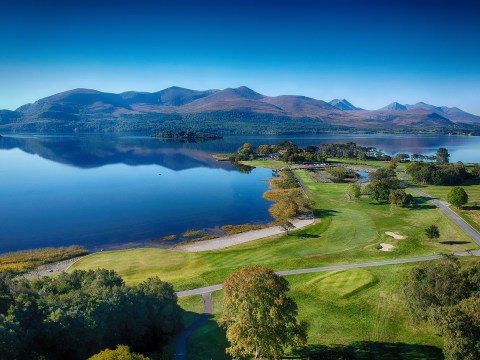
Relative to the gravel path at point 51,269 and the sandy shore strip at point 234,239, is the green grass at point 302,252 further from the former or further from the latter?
the sandy shore strip at point 234,239

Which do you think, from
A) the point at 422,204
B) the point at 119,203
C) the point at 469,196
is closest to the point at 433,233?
the point at 422,204

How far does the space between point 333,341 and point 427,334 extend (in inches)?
399

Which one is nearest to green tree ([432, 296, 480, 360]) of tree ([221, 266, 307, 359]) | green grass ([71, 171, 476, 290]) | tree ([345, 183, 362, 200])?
tree ([221, 266, 307, 359])

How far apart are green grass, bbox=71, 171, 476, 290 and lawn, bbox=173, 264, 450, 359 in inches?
282

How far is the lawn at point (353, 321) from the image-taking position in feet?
112

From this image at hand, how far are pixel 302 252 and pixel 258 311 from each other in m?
35.8

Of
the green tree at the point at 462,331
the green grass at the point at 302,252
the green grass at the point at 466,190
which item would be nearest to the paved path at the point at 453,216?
the green grass at the point at 302,252

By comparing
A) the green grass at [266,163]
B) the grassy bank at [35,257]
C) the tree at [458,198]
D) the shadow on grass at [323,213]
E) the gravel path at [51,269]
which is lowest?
the gravel path at [51,269]

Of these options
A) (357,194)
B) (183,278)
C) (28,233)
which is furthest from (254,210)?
(28,233)

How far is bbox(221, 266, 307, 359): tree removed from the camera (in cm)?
2842

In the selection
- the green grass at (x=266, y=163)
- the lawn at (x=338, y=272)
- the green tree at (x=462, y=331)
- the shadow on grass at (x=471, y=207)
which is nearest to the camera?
the green tree at (x=462, y=331)

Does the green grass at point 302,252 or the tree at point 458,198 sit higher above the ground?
the tree at point 458,198

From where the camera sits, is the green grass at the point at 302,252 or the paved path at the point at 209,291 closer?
the paved path at the point at 209,291

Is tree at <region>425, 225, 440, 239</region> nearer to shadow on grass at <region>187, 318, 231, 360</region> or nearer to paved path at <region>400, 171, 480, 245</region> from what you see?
paved path at <region>400, 171, 480, 245</region>
